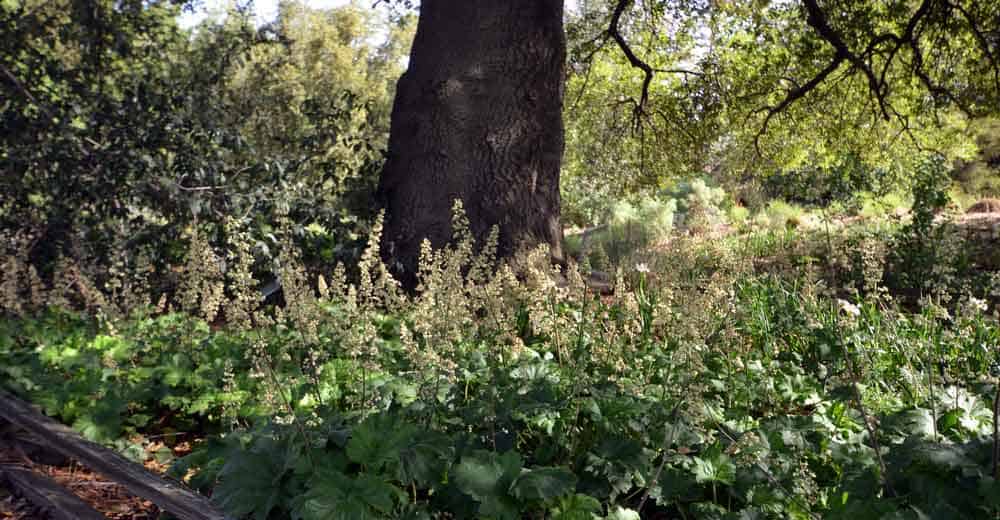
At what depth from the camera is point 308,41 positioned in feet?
72.8

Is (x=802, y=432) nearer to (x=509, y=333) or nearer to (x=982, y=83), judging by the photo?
(x=509, y=333)

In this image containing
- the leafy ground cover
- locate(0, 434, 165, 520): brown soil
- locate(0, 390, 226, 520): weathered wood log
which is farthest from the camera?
locate(0, 434, 165, 520): brown soil

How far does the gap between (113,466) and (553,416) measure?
204 centimetres

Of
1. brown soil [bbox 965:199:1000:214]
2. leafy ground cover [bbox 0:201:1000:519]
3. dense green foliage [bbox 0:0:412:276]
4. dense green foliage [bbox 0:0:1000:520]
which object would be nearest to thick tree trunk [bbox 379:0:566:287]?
dense green foliage [bbox 0:0:1000:520]

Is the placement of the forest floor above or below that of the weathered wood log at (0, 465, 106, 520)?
below

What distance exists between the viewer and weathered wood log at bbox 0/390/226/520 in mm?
2717

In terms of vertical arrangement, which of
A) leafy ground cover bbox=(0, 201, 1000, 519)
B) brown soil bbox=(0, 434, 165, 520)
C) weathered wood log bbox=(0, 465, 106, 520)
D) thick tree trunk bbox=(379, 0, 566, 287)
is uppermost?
thick tree trunk bbox=(379, 0, 566, 287)

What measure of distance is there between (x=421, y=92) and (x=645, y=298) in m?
2.69

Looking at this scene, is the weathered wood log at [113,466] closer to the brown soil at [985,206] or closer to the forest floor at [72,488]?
the forest floor at [72,488]

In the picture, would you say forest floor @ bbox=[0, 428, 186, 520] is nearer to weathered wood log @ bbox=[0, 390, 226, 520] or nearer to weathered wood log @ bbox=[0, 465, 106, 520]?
weathered wood log @ bbox=[0, 465, 106, 520]

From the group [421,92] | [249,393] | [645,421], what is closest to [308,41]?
[421,92]

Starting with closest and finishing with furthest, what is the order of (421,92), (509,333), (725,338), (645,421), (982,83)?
(645,421) < (725,338) < (509,333) < (421,92) < (982,83)

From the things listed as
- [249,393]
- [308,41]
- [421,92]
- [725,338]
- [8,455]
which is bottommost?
[8,455]

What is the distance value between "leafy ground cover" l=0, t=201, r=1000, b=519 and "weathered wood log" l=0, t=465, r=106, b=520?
0.31m
